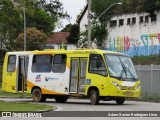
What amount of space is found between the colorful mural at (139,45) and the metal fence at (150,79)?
945 inches

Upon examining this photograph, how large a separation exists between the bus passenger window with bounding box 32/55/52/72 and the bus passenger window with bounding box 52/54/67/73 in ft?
1.30

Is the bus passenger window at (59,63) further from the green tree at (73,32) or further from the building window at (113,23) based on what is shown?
the green tree at (73,32)

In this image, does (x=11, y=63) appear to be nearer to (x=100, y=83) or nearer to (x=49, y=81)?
(x=49, y=81)

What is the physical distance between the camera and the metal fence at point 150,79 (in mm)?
36719

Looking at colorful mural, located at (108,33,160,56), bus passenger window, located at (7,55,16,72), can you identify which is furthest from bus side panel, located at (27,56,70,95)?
Result: colorful mural, located at (108,33,160,56)

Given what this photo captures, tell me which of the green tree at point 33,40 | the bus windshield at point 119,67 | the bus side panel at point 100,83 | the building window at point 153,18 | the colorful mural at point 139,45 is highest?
the building window at point 153,18

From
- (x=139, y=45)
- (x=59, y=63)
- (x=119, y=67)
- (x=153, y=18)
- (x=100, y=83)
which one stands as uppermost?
(x=153, y=18)

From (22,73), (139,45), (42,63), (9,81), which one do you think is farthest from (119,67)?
(139,45)

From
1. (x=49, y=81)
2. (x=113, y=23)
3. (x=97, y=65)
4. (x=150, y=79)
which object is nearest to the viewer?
(x=97, y=65)

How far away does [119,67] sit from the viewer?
2786 centimetres

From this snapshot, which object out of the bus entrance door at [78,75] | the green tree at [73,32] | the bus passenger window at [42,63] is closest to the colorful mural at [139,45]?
the green tree at [73,32]

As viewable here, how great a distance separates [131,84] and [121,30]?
141 feet

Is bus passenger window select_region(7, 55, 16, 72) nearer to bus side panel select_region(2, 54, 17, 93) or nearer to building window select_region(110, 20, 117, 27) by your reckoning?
bus side panel select_region(2, 54, 17, 93)

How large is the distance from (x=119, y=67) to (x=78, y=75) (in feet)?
7.67
